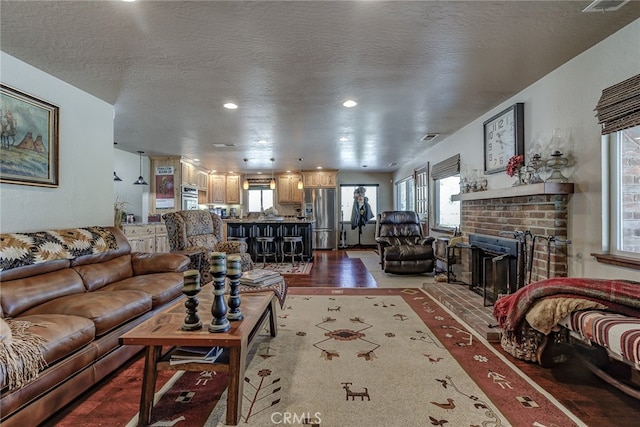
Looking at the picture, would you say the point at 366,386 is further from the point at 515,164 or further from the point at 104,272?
the point at 515,164

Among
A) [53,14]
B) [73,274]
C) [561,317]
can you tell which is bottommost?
[561,317]

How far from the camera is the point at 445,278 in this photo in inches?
176

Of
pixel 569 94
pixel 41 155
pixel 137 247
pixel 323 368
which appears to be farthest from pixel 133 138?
pixel 569 94

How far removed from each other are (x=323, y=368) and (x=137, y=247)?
4050 millimetres

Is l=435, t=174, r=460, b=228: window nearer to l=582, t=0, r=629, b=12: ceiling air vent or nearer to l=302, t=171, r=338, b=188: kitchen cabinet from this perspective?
l=582, t=0, r=629, b=12: ceiling air vent

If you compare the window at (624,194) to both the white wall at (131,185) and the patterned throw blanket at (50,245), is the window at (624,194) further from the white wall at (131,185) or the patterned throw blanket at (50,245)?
the white wall at (131,185)

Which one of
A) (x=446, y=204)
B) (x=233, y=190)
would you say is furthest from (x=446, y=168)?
(x=233, y=190)

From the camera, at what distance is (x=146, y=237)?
5.16 m

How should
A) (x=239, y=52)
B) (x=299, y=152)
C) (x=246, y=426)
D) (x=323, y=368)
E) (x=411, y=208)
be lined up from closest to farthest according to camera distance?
(x=246, y=426) < (x=323, y=368) < (x=239, y=52) < (x=299, y=152) < (x=411, y=208)

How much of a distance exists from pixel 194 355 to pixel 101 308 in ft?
2.61

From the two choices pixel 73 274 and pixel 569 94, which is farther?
pixel 569 94

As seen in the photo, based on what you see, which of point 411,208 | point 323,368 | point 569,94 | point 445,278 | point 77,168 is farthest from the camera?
point 411,208

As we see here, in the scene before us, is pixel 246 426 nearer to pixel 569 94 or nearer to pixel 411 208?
pixel 569 94

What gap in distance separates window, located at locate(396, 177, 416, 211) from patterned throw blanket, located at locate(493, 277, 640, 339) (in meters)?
5.14
